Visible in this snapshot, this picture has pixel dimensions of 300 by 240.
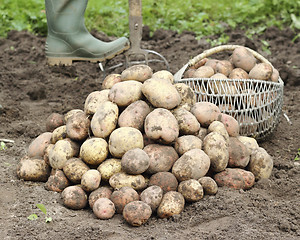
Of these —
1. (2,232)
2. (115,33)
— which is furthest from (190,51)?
(2,232)

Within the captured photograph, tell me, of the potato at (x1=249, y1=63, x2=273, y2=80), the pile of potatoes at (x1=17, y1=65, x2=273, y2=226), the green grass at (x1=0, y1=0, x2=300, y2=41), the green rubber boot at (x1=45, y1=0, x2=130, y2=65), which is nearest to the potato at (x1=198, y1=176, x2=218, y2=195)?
the pile of potatoes at (x1=17, y1=65, x2=273, y2=226)

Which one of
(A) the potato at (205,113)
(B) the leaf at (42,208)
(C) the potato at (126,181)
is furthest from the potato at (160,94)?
(B) the leaf at (42,208)

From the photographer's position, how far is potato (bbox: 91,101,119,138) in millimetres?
2668

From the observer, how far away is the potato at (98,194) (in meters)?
2.46

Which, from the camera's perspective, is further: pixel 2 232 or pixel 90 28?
pixel 90 28

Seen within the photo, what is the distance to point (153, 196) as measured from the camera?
2395 mm

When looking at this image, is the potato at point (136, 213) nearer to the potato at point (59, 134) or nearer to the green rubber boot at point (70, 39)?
the potato at point (59, 134)

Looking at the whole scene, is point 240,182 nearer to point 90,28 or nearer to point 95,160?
point 95,160

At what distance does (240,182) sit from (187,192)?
0.39m

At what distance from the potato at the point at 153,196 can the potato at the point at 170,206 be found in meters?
0.03

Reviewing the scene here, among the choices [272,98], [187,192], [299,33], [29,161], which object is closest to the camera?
[187,192]

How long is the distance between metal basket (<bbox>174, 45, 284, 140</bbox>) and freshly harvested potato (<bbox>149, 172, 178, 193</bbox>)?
950mm

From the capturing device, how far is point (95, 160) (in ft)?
8.54

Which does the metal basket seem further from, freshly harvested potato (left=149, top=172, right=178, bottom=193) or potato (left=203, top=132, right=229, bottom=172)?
freshly harvested potato (left=149, top=172, right=178, bottom=193)
